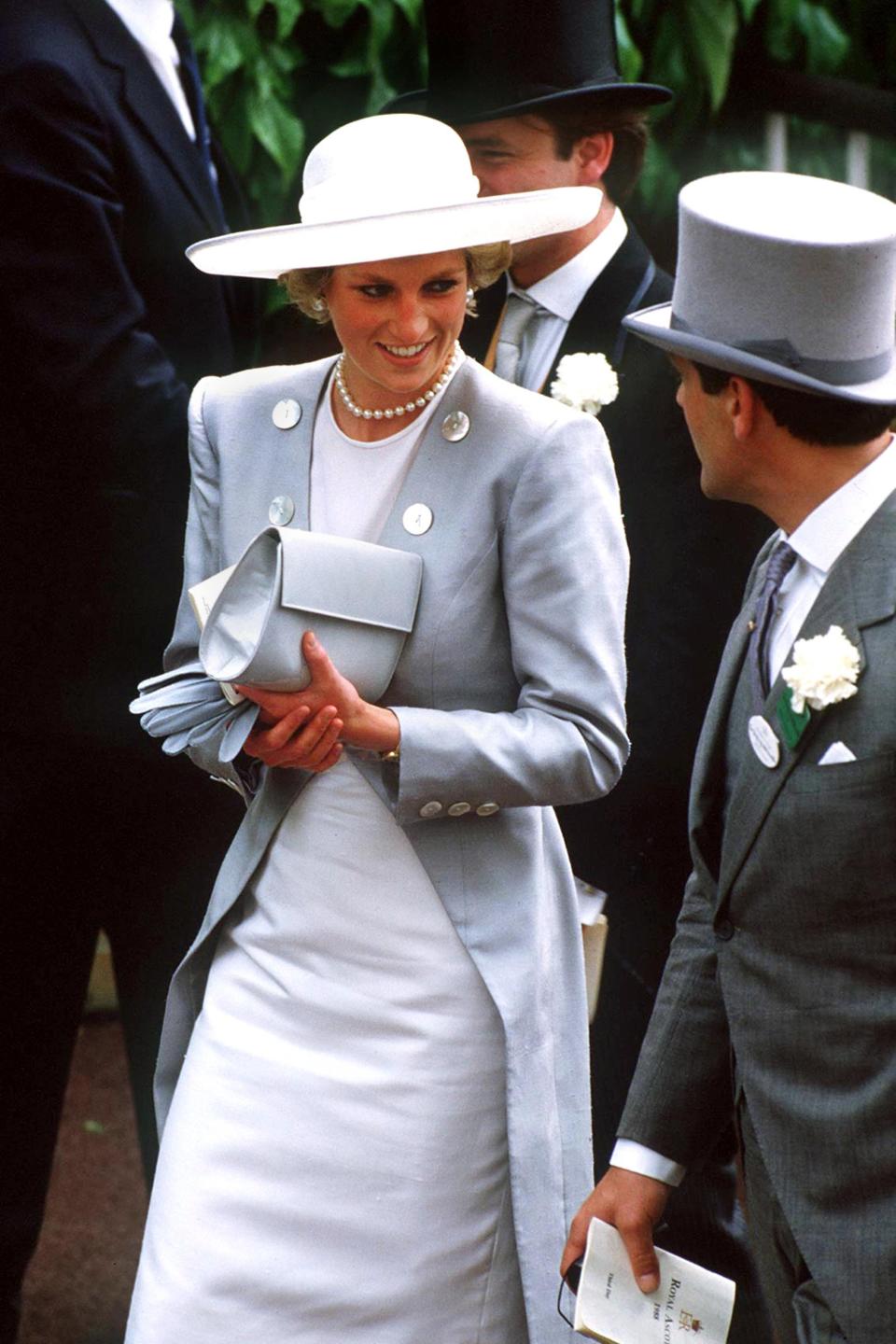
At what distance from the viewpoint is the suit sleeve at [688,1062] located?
2379 mm

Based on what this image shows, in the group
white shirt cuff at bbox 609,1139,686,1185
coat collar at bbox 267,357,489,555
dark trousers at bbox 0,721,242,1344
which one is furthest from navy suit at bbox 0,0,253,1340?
white shirt cuff at bbox 609,1139,686,1185

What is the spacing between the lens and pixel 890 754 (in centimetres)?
196

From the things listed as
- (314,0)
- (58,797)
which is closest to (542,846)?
(58,797)

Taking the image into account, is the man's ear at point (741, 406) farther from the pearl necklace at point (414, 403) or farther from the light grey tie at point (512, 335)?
the light grey tie at point (512, 335)

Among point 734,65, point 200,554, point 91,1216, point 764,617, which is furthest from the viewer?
point 734,65

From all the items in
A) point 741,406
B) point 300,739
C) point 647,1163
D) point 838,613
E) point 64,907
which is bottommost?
point 64,907

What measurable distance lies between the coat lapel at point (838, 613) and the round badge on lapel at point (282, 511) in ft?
2.62

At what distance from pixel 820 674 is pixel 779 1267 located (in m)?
0.67

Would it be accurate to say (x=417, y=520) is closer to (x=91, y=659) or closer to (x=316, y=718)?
(x=316, y=718)

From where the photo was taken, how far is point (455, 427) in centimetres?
264

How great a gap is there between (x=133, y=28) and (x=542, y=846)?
170cm

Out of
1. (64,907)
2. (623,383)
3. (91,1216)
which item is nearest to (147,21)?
(623,383)

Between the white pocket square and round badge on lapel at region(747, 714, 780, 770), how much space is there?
7 centimetres

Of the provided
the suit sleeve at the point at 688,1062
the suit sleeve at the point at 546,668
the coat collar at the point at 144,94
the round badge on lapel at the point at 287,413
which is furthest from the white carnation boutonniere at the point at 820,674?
the coat collar at the point at 144,94
